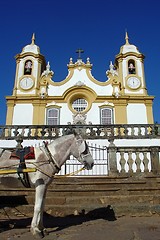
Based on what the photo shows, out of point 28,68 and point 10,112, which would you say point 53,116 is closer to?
point 10,112

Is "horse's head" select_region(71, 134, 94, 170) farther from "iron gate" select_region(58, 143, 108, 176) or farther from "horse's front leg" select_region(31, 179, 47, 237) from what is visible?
"iron gate" select_region(58, 143, 108, 176)

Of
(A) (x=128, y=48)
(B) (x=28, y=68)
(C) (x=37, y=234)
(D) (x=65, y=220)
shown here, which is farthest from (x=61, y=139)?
(A) (x=128, y=48)

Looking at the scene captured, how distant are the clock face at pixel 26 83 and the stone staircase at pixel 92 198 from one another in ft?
51.7

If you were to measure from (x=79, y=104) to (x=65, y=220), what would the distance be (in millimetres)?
16653

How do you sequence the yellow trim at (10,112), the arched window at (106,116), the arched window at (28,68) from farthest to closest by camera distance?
the arched window at (28,68)
the arched window at (106,116)
the yellow trim at (10,112)

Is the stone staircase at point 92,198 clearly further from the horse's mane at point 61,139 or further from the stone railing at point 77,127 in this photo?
the stone railing at point 77,127

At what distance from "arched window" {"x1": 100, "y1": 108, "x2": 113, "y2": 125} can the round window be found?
5.79 feet

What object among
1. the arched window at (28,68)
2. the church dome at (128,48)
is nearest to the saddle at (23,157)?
the arched window at (28,68)

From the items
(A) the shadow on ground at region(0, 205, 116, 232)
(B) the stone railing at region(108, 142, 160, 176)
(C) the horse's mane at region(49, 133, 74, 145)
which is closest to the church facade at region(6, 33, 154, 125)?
(B) the stone railing at region(108, 142, 160, 176)

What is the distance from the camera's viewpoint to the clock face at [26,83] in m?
22.3

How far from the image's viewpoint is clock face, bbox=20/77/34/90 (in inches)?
878

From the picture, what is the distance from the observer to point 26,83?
2248 centimetres

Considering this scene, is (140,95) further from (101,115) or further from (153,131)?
(153,131)

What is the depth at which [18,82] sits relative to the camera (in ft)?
74.2
